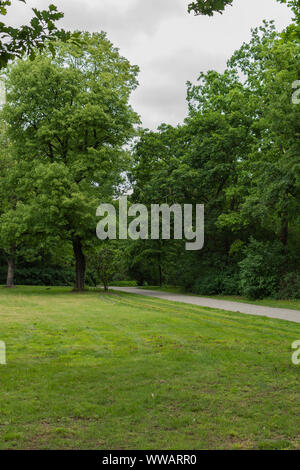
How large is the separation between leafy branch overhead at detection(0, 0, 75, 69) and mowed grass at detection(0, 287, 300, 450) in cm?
400

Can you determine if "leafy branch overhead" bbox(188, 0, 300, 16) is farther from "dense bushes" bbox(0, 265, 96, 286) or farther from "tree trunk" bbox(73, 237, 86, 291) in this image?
"dense bushes" bbox(0, 265, 96, 286)

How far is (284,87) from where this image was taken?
19.1 meters

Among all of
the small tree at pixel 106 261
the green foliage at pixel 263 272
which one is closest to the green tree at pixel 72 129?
the small tree at pixel 106 261

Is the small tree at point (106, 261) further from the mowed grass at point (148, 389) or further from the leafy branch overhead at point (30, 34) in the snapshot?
the leafy branch overhead at point (30, 34)

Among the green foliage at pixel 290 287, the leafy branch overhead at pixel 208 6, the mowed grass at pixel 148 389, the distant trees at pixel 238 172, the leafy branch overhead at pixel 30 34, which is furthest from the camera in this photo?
the distant trees at pixel 238 172

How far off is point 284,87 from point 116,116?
11153mm

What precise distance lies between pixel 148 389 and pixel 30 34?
176 inches

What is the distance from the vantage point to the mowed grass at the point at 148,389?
399cm

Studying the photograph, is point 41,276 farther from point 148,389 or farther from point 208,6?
point 208,6

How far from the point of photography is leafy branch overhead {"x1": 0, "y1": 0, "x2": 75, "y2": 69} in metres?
4.71

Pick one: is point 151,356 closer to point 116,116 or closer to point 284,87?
point 284,87

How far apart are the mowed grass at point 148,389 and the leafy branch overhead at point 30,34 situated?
3995mm

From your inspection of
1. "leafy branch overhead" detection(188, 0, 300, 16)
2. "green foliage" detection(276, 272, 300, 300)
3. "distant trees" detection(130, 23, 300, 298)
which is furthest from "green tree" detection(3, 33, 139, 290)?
"leafy branch overhead" detection(188, 0, 300, 16)
